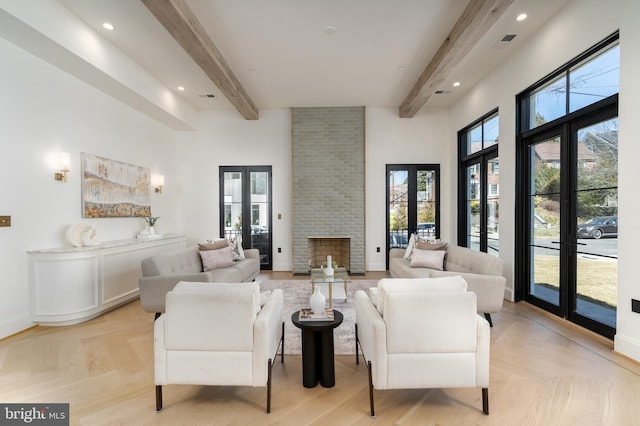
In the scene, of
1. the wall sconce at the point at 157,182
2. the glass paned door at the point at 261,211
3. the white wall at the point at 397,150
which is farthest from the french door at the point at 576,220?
the wall sconce at the point at 157,182

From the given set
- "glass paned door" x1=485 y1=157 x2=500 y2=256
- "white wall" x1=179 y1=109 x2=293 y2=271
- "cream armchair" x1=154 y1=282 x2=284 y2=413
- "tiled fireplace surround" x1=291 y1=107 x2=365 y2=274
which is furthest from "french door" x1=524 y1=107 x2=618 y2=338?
"white wall" x1=179 y1=109 x2=293 y2=271

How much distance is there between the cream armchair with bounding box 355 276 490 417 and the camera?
6.09ft

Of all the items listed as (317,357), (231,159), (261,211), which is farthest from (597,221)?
(231,159)

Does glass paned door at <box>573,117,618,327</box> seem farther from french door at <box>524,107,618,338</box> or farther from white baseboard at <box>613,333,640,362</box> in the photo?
white baseboard at <box>613,333,640,362</box>

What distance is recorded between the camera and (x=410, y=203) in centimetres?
660

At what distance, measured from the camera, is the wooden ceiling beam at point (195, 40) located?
294 centimetres

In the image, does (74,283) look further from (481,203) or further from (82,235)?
(481,203)

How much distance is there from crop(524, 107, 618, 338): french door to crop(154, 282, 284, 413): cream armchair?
3367 millimetres

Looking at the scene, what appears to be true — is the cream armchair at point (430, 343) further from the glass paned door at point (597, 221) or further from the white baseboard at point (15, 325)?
the white baseboard at point (15, 325)

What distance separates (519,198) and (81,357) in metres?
5.33

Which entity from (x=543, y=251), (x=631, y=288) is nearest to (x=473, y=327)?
(x=631, y=288)

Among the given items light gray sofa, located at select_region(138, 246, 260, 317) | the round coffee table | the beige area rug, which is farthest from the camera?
light gray sofa, located at select_region(138, 246, 260, 317)

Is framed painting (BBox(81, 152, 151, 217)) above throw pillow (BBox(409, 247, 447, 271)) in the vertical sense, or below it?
above

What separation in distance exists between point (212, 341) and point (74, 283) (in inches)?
109
